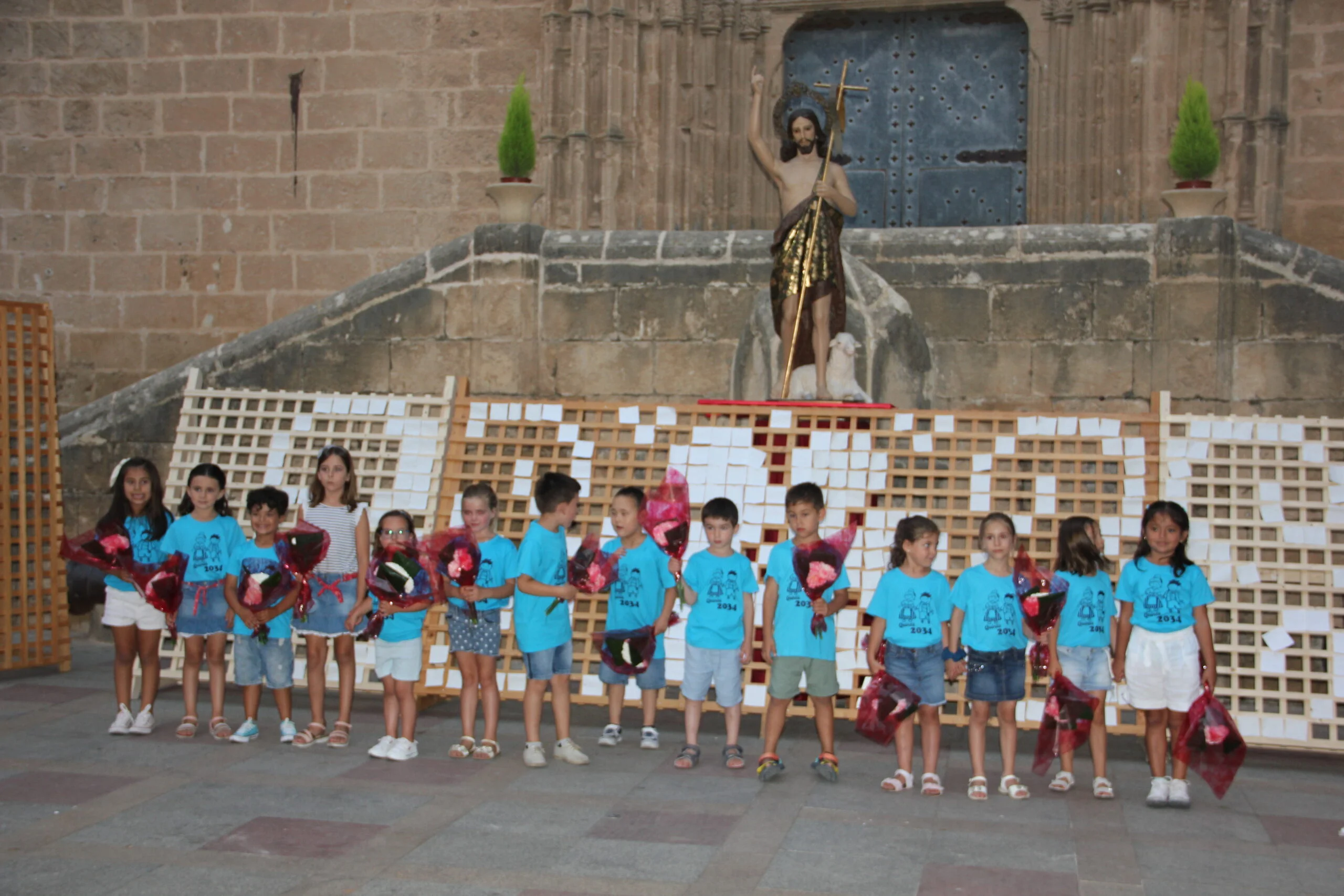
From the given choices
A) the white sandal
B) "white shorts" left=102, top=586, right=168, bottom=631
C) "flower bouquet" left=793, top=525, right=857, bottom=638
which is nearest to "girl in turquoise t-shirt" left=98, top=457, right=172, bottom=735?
"white shorts" left=102, top=586, right=168, bottom=631

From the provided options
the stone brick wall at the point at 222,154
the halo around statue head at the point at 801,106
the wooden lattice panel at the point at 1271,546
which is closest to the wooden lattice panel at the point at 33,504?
the halo around statue head at the point at 801,106

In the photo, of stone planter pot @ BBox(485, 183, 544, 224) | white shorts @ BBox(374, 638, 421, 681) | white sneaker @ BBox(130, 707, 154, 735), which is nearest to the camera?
white shorts @ BBox(374, 638, 421, 681)

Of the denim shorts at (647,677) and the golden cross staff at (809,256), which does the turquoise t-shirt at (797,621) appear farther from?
the golden cross staff at (809,256)

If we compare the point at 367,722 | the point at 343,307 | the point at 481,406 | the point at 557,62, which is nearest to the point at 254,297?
the point at 557,62

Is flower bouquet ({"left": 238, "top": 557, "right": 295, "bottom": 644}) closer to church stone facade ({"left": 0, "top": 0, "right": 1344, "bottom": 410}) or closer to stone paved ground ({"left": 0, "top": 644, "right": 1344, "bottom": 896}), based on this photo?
stone paved ground ({"left": 0, "top": 644, "right": 1344, "bottom": 896})

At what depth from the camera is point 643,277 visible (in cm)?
979

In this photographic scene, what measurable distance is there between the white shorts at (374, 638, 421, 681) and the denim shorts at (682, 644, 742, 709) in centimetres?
119

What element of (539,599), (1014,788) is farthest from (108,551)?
(1014,788)

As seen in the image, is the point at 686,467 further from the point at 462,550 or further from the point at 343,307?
the point at 343,307

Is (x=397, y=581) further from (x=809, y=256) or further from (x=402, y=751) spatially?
(x=809, y=256)

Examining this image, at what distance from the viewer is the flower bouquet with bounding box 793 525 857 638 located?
246 inches

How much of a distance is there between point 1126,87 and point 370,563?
908cm

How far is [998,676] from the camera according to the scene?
6.08 meters

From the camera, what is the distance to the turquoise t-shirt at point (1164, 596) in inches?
236
